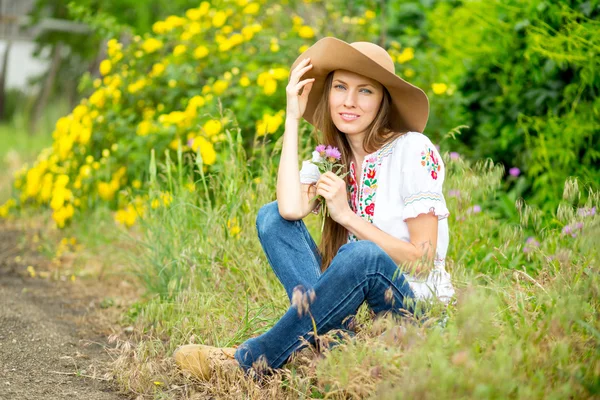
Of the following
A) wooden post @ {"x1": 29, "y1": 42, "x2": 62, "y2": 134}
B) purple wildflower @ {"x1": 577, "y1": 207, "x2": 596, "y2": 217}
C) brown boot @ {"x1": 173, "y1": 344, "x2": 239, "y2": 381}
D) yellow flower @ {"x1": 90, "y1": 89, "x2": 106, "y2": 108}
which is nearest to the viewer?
purple wildflower @ {"x1": 577, "y1": 207, "x2": 596, "y2": 217}

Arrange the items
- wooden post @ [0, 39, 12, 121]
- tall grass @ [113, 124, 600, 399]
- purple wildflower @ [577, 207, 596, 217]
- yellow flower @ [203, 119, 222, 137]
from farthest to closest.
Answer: wooden post @ [0, 39, 12, 121], yellow flower @ [203, 119, 222, 137], purple wildflower @ [577, 207, 596, 217], tall grass @ [113, 124, 600, 399]

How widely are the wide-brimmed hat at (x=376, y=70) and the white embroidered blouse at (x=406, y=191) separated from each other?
0.44 feet

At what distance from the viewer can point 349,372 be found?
191 centimetres

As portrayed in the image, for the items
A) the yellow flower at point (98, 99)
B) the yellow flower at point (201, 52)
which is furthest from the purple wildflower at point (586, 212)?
the yellow flower at point (98, 99)

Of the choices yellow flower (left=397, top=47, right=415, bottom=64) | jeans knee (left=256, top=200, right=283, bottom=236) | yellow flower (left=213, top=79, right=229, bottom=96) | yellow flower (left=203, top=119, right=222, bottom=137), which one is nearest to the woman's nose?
jeans knee (left=256, top=200, right=283, bottom=236)

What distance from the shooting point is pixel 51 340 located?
2.86m

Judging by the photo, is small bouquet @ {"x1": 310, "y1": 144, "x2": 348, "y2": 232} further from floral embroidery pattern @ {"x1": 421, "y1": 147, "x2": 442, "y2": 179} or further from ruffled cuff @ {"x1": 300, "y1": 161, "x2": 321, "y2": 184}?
floral embroidery pattern @ {"x1": 421, "y1": 147, "x2": 442, "y2": 179}

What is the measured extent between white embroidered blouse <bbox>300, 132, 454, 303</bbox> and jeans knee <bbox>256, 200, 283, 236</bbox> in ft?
0.67

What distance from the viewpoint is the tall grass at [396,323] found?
5.43 ft

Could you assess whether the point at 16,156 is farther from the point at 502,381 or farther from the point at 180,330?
the point at 502,381

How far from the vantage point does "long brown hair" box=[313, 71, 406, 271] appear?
8.22 ft

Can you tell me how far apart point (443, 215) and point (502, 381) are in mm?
762

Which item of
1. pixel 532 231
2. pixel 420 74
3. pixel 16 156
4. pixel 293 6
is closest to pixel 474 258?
pixel 532 231

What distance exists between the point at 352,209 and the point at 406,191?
0.96 ft
